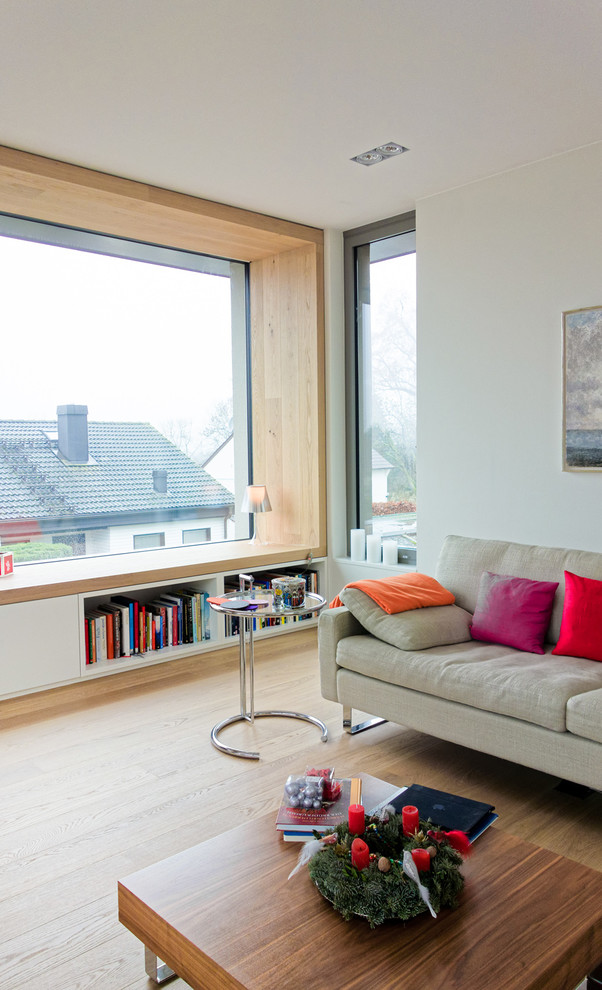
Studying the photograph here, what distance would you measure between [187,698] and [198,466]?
1842mm

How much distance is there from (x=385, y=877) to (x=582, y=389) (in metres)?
2.66

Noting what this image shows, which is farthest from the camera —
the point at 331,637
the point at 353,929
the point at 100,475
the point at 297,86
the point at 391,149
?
the point at 100,475

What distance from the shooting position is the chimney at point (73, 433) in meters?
4.43

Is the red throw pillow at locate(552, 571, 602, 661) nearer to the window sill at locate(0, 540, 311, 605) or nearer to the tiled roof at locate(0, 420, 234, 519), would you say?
the window sill at locate(0, 540, 311, 605)

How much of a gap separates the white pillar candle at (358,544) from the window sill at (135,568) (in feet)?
1.02

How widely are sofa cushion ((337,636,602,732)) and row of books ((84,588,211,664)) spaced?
138 centimetres

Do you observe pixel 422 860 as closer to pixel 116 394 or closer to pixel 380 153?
pixel 380 153

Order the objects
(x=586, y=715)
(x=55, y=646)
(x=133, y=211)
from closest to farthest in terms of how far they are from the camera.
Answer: (x=586, y=715), (x=55, y=646), (x=133, y=211)

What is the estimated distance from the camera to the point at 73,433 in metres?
4.49

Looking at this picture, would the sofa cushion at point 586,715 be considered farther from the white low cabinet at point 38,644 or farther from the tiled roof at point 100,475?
the tiled roof at point 100,475

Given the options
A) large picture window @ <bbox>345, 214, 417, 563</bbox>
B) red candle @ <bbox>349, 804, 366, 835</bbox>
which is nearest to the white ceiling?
large picture window @ <bbox>345, 214, 417, 563</bbox>

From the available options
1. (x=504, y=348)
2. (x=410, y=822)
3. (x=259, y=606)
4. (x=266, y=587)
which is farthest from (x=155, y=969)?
(x=504, y=348)

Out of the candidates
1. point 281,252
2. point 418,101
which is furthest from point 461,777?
point 281,252

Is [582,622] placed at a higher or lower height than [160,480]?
lower
